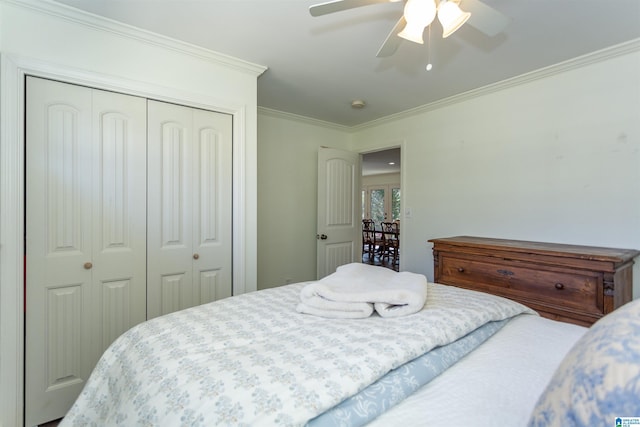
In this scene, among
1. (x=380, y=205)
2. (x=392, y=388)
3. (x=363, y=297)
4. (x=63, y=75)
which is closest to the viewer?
(x=392, y=388)

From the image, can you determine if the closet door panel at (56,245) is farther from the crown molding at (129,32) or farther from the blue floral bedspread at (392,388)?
the blue floral bedspread at (392,388)

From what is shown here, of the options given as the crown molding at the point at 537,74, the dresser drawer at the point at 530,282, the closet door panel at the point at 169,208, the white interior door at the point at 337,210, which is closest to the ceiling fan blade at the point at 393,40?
the closet door panel at the point at 169,208

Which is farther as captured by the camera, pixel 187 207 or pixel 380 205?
pixel 380 205

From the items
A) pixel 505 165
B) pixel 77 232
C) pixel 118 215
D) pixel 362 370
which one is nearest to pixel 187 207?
pixel 118 215

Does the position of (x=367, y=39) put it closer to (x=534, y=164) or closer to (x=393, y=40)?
(x=393, y=40)

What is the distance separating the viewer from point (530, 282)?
2.05m

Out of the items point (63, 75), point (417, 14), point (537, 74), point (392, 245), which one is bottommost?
point (392, 245)

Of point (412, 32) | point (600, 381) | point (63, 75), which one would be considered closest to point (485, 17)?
point (412, 32)

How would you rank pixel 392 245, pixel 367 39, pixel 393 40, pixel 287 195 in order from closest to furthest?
pixel 393 40 < pixel 367 39 < pixel 287 195 < pixel 392 245

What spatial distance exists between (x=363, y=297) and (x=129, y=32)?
2.10 metres

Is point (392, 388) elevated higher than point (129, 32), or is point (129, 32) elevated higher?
point (129, 32)

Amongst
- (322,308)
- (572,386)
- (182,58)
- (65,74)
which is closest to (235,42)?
(182,58)

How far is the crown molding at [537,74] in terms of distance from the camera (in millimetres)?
1995

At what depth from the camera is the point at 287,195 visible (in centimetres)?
357
